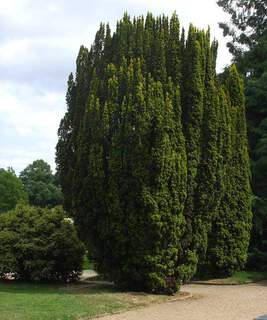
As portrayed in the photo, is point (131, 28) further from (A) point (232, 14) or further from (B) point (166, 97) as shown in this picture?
(A) point (232, 14)

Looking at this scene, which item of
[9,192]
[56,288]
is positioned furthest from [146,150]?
[9,192]

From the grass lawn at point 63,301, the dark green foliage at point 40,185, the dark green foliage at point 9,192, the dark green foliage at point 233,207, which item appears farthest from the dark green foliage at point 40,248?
the dark green foliage at point 40,185

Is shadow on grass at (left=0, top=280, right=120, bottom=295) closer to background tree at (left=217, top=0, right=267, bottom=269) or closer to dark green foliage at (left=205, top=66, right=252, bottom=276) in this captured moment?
dark green foliage at (left=205, top=66, right=252, bottom=276)

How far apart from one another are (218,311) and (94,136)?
4862mm

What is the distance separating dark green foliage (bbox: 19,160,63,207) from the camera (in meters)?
74.1

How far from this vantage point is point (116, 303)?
1093 centimetres

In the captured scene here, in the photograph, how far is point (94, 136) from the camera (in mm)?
12797

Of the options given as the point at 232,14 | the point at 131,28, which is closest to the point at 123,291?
the point at 131,28

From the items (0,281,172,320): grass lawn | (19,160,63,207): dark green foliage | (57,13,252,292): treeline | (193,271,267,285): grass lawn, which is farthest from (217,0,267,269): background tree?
(19,160,63,207): dark green foliage

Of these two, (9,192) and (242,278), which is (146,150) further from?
(9,192)

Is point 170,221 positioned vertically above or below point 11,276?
above

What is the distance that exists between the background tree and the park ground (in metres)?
5.40

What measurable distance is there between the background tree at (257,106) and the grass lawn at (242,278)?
2.58 ft

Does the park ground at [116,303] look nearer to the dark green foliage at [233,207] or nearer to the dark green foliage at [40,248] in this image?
the dark green foliage at [40,248]
